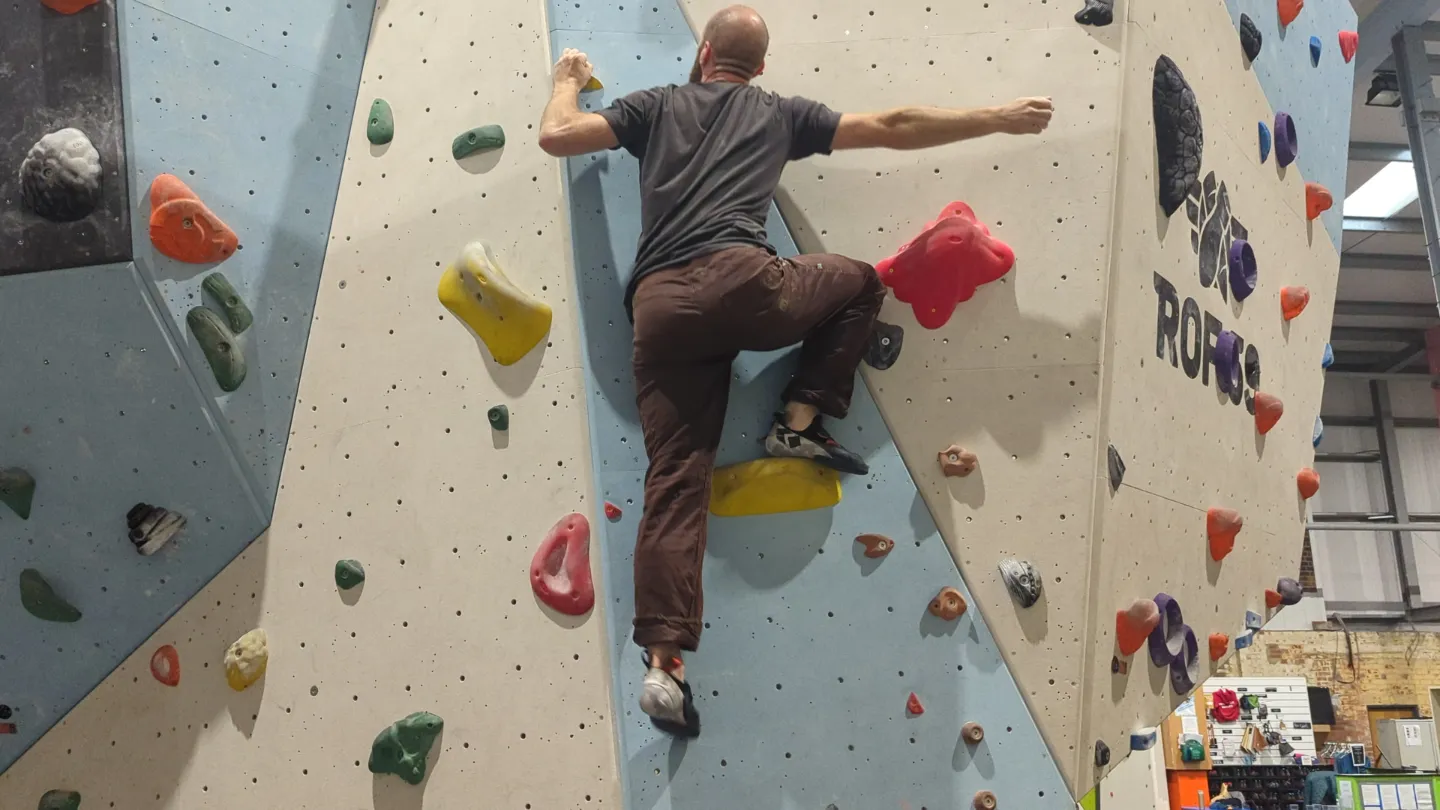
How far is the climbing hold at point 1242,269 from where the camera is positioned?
3.19 meters

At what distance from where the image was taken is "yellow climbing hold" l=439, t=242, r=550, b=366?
8.22ft

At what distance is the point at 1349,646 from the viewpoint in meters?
10.6

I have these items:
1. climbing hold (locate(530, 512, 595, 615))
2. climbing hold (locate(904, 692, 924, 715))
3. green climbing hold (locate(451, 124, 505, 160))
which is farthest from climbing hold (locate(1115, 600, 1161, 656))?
green climbing hold (locate(451, 124, 505, 160))

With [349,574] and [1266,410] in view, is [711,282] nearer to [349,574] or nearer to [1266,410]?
[349,574]

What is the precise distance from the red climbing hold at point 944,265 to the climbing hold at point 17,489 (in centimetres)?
224

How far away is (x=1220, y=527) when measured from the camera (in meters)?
3.01

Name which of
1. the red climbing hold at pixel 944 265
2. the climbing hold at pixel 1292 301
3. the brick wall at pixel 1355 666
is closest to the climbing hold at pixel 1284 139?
the climbing hold at pixel 1292 301

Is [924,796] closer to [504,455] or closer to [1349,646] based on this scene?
[504,455]

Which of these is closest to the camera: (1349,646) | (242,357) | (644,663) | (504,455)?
(644,663)

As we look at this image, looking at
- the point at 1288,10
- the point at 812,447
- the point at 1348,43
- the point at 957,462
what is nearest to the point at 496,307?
the point at 812,447

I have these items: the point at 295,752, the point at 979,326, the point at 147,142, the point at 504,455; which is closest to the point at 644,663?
the point at 504,455

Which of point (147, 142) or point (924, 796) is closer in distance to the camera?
point (924, 796)

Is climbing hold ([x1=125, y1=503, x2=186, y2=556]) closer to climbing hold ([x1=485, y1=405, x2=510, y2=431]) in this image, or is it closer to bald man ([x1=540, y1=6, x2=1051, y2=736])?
climbing hold ([x1=485, y1=405, x2=510, y2=431])

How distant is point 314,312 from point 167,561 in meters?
0.75
